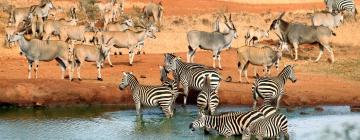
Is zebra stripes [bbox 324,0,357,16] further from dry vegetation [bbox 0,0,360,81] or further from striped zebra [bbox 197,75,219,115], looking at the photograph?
striped zebra [bbox 197,75,219,115]

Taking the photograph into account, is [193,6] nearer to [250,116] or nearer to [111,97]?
[111,97]

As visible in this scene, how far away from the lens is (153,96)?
19.0 metres

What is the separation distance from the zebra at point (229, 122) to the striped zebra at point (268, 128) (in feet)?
0.39

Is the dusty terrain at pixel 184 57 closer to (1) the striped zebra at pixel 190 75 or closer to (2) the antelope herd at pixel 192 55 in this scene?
(2) the antelope herd at pixel 192 55

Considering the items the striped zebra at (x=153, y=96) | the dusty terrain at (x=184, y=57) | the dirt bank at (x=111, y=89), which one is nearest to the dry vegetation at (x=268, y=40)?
the dusty terrain at (x=184, y=57)

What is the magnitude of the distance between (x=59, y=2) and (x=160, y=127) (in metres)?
25.9

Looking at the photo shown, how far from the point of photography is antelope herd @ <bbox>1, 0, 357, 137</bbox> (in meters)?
16.7

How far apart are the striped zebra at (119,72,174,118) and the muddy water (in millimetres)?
272

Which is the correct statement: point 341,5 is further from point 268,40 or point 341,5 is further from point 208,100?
point 208,100

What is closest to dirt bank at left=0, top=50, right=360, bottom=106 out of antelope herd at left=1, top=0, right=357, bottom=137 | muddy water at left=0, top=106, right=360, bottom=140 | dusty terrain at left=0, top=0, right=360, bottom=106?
dusty terrain at left=0, top=0, right=360, bottom=106

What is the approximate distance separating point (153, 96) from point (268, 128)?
11.7 feet

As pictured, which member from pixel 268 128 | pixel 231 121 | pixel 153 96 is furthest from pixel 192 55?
pixel 268 128

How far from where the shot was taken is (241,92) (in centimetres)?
2142

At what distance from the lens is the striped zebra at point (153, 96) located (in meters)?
19.0
